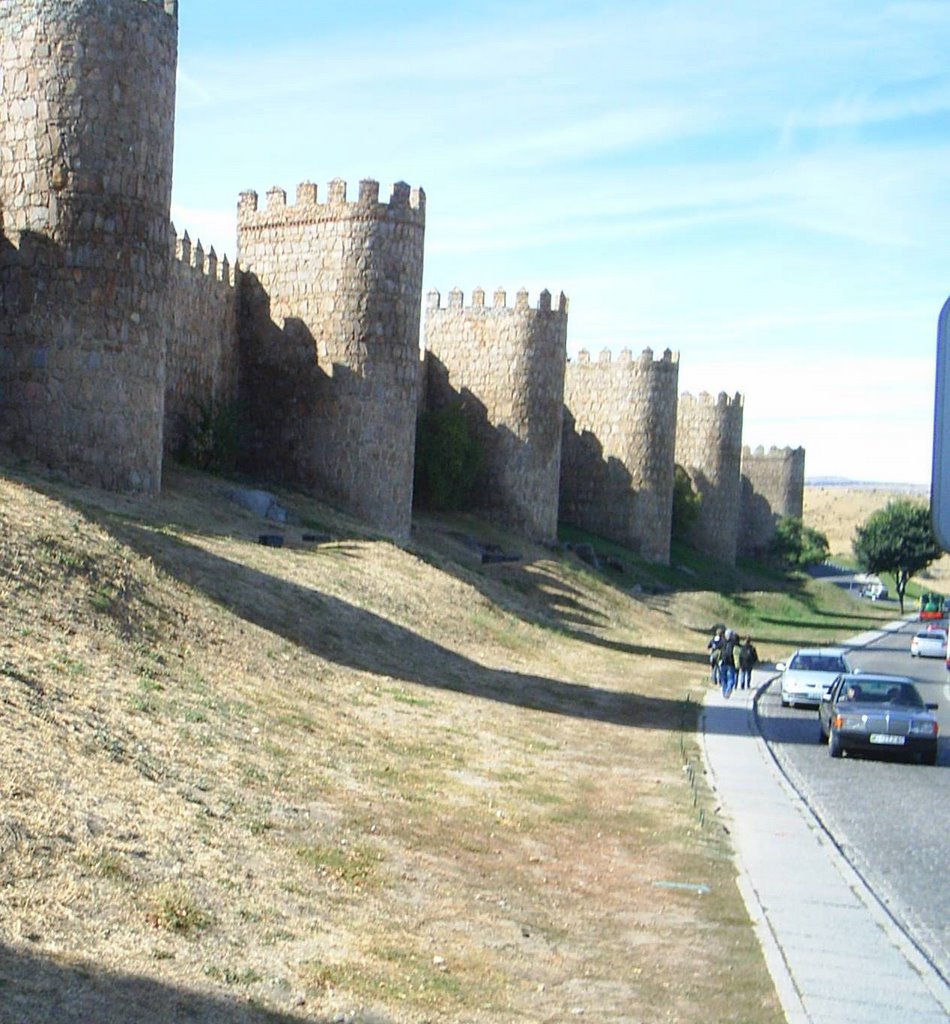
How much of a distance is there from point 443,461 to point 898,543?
4841cm

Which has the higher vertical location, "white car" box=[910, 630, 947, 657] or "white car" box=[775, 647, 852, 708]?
"white car" box=[775, 647, 852, 708]

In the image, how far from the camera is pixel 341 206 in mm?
37844

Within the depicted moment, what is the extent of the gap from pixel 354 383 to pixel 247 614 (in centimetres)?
1770

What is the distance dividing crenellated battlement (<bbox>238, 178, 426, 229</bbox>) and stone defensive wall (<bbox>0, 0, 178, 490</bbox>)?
461 inches

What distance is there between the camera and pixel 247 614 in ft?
65.9

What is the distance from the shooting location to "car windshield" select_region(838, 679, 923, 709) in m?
20.8

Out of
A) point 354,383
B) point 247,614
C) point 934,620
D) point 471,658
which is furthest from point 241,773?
point 934,620

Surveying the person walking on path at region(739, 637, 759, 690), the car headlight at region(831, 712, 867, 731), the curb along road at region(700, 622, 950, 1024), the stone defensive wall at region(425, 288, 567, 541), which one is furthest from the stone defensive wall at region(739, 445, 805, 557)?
the curb along road at region(700, 622, 950, 1024)

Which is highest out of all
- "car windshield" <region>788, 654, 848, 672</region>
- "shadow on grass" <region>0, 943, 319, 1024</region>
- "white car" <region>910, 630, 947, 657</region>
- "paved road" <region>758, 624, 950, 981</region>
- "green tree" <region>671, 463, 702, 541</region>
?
"green tree" <region>671, 463, 702, 541</region>

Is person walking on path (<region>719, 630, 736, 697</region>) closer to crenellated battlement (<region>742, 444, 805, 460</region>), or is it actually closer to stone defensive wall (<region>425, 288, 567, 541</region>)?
stone defensive wall (<region>425, 288, 567, 541</region>)

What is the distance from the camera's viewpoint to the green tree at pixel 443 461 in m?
47.4

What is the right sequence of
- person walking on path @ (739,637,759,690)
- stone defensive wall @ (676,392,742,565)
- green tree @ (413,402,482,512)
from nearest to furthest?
person walking on path @ (739,637,759,690) → green tree @ (413,402,482,512) → stone defensive wall @ (676,392,742,565)

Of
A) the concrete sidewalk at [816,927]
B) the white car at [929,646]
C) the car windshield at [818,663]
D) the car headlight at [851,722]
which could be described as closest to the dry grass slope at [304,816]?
the concrete sidewalk at [816,927]

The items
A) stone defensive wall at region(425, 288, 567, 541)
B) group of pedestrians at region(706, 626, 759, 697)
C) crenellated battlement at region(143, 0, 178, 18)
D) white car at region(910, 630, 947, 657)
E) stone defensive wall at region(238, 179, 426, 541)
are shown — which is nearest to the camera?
crenellated battlement at region(143, 0, 178, 18)
